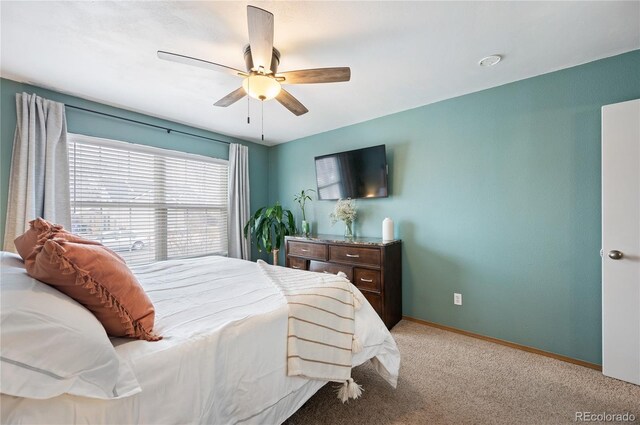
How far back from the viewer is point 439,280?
2941 millimetres

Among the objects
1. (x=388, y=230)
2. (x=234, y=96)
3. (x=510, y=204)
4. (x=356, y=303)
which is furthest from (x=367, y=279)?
(x=234, y=96)

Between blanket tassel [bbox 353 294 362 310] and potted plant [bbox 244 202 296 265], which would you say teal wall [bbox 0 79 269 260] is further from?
blanket tassel [bbox 353 294 362 310]

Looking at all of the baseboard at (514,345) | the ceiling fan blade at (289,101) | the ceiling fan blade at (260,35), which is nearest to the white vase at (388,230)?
the baseboard at (514,345)

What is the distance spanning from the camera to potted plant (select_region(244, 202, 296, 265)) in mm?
4059

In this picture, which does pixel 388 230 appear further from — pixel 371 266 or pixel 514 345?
pixel 514 345

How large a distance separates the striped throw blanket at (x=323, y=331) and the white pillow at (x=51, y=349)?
712 millimetres

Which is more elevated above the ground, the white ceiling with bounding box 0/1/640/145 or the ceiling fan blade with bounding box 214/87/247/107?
the white ceiling with bounding box 0/1/640/145

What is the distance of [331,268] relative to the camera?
3217 millimetres

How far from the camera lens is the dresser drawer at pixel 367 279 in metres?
2.88

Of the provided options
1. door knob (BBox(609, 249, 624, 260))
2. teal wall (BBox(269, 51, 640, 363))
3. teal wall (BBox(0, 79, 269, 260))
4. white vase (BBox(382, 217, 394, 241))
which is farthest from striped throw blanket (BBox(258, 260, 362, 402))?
teal wall (BBox(0, 79, 269, 260))

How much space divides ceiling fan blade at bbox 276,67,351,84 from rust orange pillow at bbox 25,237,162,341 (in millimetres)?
1538

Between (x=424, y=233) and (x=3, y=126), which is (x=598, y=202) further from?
(x=3, y=126)

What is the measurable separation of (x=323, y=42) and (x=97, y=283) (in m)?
1.97

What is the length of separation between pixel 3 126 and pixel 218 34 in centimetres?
235
